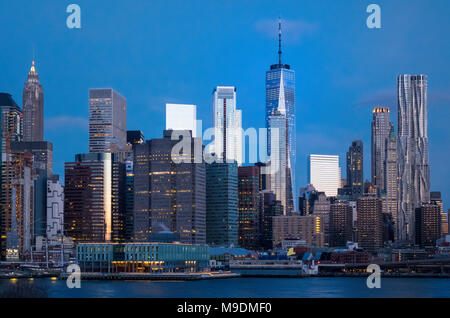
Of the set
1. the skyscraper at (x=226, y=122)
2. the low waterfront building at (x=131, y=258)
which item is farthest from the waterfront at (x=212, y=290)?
the skyscraper at (x=226, y=122)

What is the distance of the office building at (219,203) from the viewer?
12925cm

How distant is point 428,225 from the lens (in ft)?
520

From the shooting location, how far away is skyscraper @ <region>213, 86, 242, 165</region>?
172125 mm

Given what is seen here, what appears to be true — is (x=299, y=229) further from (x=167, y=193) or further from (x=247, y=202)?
(x=167, y=193)

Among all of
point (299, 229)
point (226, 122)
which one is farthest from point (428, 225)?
point (226, 122)

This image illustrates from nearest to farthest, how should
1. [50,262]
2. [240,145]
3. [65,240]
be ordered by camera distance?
[50,262]
[65,240]
[240,145]

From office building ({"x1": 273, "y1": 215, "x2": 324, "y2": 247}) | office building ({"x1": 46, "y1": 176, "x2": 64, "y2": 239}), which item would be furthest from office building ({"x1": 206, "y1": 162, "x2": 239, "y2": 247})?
office building ({"x1": 273, "y1": 215, "x2": 324, "y2": 247})

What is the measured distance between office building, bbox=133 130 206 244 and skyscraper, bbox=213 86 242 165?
169ft

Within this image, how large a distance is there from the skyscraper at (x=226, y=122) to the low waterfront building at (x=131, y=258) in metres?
85.1

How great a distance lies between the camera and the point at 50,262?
117 metres

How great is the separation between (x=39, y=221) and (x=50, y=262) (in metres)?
17.4
